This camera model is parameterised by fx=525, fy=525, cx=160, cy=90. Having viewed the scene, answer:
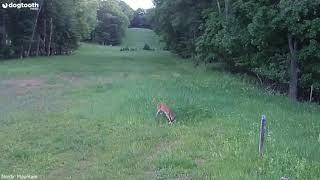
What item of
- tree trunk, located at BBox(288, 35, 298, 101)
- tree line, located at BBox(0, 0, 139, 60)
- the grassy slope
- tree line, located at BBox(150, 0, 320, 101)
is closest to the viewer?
tree line, located at BBox(150, 0, 320, 101)

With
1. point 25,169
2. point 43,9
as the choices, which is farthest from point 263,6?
point 43,9

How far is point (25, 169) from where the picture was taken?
9.89 metres

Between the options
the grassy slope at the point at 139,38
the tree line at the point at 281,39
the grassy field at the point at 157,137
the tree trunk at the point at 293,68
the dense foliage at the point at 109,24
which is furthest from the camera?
the grassy slope at the point at 139,38

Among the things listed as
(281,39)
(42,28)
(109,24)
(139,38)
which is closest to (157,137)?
(281,39)

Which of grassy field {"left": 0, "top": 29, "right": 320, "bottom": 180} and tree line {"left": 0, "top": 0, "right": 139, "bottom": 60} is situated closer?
grassy field {"left": 0, "top": 29, "right": 320, "bottom": 180}

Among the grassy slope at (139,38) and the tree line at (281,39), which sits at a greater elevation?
the tree line at (281,39)

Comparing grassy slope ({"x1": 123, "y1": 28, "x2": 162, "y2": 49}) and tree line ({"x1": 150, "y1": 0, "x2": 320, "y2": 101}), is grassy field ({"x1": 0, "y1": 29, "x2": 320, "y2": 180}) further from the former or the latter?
grassy slope ({"x1": 123, "y1": 28, "x2": 162, "y2": 49})

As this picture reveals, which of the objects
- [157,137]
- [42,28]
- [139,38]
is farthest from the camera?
[139,38]

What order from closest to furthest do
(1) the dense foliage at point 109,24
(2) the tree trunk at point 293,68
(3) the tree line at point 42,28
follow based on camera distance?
(2) the tree trunk at point 293,68 → (3) the tree line at point 42,28 → (1) the dense foliage at point 109,24

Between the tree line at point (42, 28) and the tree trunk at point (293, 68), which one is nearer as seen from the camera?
the tree trunk at point (293, 68)

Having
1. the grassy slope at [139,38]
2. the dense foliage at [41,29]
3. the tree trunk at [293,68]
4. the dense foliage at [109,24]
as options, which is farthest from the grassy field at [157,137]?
the dense foliage at [109,24]

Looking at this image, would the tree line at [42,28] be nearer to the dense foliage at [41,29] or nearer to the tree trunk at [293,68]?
the dense foliage at [41,29]

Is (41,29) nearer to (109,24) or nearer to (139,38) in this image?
(109,24)

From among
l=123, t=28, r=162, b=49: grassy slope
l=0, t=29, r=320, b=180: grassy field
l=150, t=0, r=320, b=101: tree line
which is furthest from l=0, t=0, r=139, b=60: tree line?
l=0, t=29, r=320, b=180: grassy field
